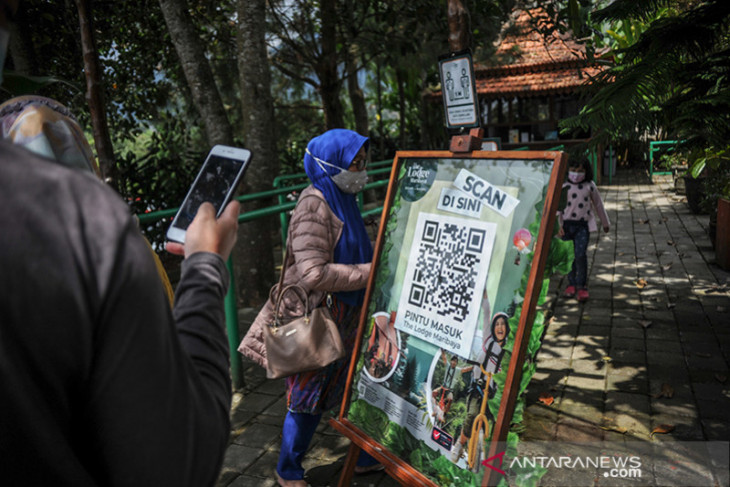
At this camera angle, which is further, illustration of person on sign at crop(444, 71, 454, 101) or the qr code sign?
illustration of person on sign at crop(444, 71, 454, 101)

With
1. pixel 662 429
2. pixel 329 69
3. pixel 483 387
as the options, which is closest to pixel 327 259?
pixel 483 387

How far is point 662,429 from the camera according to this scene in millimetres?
3439

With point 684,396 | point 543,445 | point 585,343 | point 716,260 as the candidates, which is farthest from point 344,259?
point 716,260

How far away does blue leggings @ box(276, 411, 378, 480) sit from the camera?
9.31ft

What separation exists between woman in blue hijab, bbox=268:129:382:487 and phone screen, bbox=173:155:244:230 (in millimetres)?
1084

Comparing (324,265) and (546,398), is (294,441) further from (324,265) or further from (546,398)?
(546,398)

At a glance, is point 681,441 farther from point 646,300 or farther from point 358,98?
point 358,98

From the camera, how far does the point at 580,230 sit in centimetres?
612

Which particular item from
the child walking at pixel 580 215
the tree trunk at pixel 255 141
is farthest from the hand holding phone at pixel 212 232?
the child walking at pixel 580 215

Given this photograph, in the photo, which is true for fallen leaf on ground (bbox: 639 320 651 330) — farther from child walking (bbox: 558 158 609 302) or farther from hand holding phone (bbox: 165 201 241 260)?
hand holding phone (bbox: 165 201 241 260)

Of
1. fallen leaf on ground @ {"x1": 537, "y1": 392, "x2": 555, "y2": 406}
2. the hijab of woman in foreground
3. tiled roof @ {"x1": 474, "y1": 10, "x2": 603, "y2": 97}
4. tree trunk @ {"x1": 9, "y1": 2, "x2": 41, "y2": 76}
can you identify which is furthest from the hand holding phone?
tiled roof @ {"x1": 474, "y1": 10, "x2": 603, "y2": 97}

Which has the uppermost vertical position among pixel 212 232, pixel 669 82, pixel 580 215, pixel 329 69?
pixel 329 69

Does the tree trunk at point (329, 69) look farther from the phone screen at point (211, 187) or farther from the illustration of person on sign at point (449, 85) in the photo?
the phone screen at point (211, 187)

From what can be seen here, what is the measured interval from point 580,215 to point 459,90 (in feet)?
9.71
